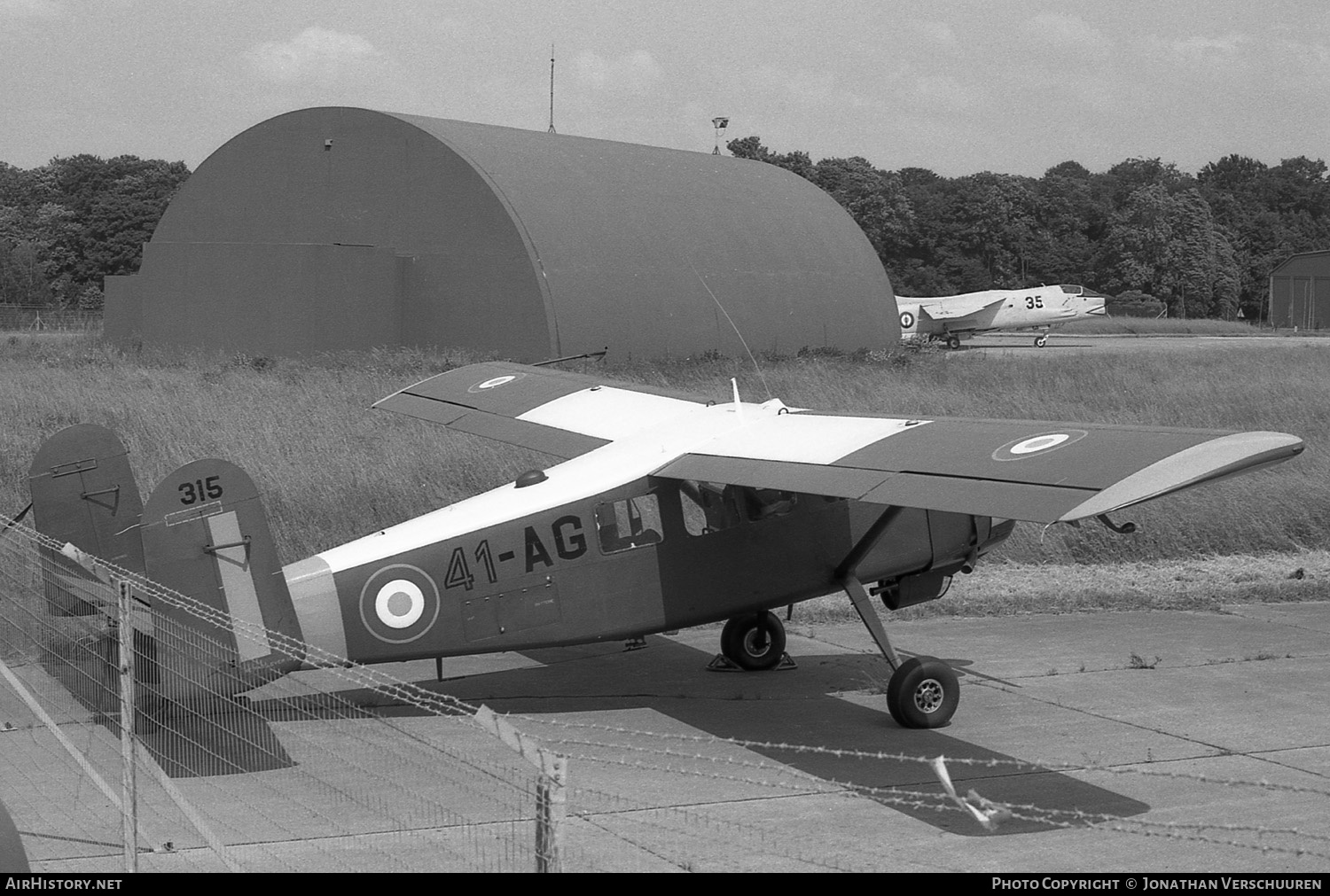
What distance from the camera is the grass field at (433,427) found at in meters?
16.1

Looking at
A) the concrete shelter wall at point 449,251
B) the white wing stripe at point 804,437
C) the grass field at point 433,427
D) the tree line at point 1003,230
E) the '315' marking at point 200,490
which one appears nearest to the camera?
the '315' marking at point 200,490

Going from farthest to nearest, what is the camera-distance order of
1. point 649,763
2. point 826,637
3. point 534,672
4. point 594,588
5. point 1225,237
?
1. point 1225,237
2. point 826,637
3. point 534,672
4. point 594,588
5. point 649,763

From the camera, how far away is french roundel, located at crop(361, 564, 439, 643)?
8766mm

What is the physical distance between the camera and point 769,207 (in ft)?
118

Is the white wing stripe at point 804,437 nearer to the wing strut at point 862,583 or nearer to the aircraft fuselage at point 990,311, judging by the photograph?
the wing strut at point 862,583

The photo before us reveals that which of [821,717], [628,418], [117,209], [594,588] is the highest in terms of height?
[117,209]

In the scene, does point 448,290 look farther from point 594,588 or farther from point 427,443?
point 594,588

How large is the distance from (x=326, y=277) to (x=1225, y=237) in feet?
283

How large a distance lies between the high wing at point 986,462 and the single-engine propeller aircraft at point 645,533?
0.05 ft

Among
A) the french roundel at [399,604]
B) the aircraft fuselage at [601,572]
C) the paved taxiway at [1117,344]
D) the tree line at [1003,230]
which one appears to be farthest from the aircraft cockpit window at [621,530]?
the tree line at [1003,230]

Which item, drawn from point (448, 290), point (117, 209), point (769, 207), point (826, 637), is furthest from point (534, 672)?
point (117, 209)

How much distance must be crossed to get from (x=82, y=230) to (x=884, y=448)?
84.7m

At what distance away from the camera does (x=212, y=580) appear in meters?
7.87

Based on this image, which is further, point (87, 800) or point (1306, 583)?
point (1306, 583)
